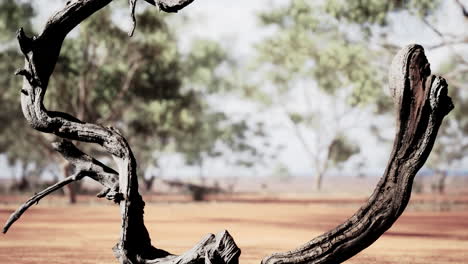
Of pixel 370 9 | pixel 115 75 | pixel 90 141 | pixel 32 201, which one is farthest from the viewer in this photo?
pixel 115 75

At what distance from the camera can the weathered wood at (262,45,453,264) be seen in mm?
4766

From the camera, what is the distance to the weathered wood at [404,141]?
477cm

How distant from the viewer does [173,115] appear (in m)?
30.3

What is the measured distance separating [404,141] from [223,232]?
1.77 meters

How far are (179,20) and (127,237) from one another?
3103 centimetres

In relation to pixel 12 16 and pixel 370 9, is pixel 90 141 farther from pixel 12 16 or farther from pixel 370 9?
pixel 12 16

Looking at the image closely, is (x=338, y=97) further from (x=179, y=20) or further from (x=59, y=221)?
(x=59, y=221)

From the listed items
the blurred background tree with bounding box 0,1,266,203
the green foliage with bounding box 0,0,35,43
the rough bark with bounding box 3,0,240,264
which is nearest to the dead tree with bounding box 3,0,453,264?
the rough bark with bounding box 3,0,240,264

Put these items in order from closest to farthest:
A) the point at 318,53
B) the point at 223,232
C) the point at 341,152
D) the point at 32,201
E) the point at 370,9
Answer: the point at 223,232 → the point at 32,201 → the point at 370,9 → the point at 318,53 → the point at 341,152

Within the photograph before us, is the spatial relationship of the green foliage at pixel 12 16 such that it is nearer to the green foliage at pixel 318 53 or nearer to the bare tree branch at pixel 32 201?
the green foliage at pixel 318 53

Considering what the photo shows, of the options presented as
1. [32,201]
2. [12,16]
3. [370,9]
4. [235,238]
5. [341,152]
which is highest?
[12,16]

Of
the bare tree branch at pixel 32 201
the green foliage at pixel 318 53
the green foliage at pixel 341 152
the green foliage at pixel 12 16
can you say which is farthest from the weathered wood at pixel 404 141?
the green foliage at pixel 341 152

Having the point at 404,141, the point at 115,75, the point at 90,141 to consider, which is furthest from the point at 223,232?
the point at 115,75

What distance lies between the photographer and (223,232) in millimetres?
A: 5324
